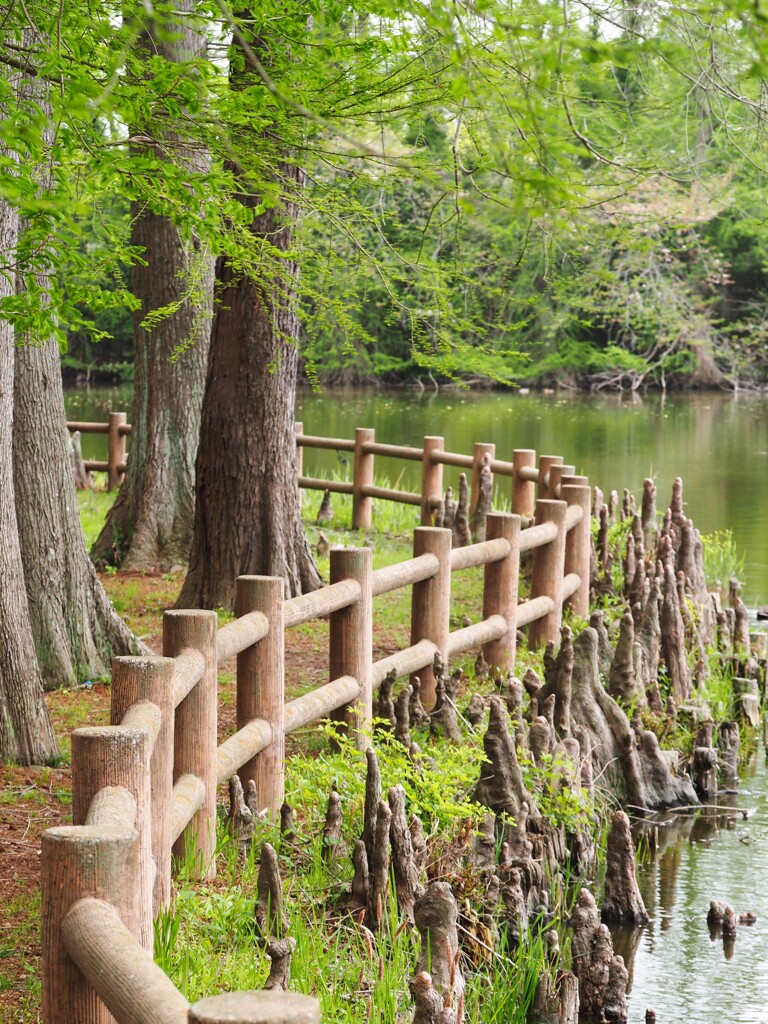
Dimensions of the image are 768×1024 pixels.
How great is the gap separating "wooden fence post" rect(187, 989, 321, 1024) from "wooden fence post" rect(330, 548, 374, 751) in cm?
419

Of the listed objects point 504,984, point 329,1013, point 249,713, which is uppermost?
point 249,713

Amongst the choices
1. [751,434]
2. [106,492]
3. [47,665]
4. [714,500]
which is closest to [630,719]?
[47,665]

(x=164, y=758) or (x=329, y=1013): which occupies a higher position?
(x=164, y=758)

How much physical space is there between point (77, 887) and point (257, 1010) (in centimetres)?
66

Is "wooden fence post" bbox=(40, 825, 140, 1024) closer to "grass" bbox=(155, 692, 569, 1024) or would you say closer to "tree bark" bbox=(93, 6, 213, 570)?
"grass" bbox=(155, 692, 569, 1024)

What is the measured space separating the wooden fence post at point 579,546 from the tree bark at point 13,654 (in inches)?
183

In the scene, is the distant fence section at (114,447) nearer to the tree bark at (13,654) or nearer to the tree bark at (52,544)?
the tree bark at (52,544)

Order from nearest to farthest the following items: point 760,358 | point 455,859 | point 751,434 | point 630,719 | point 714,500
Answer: point 455,859 < point 630,719 < point 714,500 < point 751,434 < point 760,358

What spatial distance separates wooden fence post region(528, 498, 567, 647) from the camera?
870 centimetres

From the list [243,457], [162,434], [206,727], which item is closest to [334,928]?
[206,727]

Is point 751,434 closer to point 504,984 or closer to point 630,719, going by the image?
point 630,719

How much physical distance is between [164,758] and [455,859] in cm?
164

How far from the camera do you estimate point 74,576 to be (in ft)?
23.4

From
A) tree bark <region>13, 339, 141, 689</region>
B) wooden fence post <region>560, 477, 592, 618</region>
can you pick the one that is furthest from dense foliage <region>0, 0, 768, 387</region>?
wooden fence post <region>560, 477, 592, 618</region>
